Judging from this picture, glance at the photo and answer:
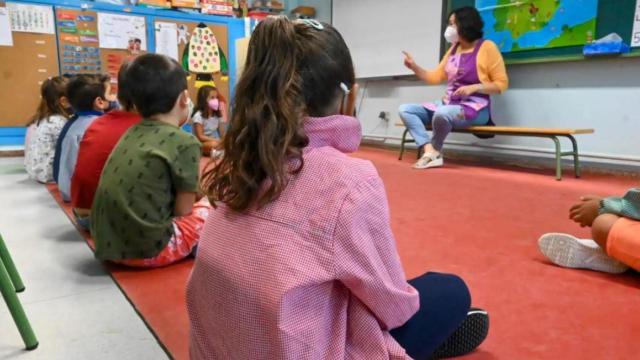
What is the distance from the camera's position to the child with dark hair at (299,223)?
19.8 inches

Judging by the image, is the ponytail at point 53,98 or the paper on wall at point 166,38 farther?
the paper on wall at point 166,38

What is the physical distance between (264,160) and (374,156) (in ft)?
11.3

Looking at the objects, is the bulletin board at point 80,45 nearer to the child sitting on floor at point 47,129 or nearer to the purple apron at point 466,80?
the child sitting on floor at point 47,129

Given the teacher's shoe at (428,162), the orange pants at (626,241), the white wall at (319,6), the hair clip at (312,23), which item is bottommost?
the teacher's shoe at (428,162)

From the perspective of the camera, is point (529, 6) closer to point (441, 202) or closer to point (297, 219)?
point (441, 202)

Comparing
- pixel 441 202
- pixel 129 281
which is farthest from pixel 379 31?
pixel 129 281

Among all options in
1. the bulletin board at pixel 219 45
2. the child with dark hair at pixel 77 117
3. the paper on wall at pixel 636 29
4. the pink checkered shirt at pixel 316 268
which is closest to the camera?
the pink checkered shirt at pixel 316 268

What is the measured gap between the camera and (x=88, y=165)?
4.98 feet

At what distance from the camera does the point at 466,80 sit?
10.9 feet

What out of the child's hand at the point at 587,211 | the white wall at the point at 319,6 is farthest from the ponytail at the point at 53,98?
the white wall at the point at 319,6

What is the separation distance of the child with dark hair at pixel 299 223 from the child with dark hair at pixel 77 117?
1.70 m

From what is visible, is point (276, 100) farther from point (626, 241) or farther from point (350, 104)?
point (626, 241)

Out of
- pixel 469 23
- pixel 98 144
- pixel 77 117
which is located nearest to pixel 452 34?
pixel 469 23

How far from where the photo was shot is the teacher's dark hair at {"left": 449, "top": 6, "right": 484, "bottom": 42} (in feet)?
10.6
